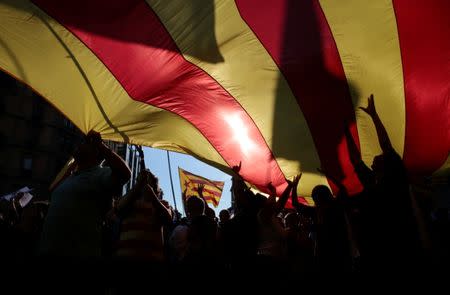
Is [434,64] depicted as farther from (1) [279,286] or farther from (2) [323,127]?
(1) [279,286]

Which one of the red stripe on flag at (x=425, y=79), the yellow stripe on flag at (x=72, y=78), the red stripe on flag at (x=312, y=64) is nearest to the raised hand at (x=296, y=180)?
the red stripe on flag at (x=312, y=64)

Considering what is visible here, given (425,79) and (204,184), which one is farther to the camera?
(204,184)

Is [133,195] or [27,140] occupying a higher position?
[27,140]

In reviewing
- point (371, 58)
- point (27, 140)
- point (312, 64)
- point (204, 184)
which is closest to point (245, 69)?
point (312, 64)

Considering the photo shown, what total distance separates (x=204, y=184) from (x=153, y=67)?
6.81m

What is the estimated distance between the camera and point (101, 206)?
7.93 ft

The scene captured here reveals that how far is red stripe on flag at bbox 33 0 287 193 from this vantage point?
9.89 feet

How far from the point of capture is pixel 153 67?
3354 mm

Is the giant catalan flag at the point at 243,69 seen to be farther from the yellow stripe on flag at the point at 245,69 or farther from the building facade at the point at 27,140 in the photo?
the building facade at the point at 27,140

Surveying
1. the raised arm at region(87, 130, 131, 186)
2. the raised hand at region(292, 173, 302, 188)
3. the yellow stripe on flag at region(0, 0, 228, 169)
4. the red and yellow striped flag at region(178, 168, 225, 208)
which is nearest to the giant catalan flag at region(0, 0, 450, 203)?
the yellow stripe on flag at region(0, 0, 228, 169)

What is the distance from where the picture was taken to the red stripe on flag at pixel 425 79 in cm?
311

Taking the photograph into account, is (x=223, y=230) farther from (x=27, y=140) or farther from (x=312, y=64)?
(x=27, y=140)

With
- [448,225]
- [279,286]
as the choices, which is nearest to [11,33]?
[279,286]

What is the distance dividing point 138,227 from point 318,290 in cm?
156
